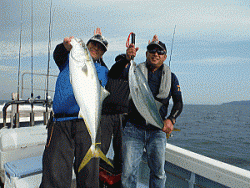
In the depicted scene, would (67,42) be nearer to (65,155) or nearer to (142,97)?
(142,97)

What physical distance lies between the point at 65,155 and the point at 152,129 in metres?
1.27

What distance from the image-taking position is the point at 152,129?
2.73 metres

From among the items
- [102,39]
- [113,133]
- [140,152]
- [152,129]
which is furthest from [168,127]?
[102,39]

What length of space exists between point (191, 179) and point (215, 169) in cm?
45

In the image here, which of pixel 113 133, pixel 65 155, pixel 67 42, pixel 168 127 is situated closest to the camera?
pixel 67 42

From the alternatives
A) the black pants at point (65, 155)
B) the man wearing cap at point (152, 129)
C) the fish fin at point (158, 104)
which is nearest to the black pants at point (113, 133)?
the man wearing cap at point (152, 129)

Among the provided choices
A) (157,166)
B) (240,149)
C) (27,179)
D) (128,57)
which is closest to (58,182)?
(27,179)

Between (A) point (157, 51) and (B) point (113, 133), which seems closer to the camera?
(A) point (157, 51)

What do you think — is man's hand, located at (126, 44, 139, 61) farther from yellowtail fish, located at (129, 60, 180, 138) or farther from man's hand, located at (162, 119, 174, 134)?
man's hand, located at (162, 119, 174, 134)

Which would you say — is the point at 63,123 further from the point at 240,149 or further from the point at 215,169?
the point at 240,149

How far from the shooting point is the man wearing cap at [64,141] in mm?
2354

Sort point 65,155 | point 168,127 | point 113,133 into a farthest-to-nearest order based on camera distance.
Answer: point 113,133 → point 168,127 → point 65,155

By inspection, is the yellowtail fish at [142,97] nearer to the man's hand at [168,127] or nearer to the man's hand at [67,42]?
the man's hand at [168,127]

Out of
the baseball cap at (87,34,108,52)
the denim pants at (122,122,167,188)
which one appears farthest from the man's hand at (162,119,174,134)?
the baseball cap at (87,34,108,52)
